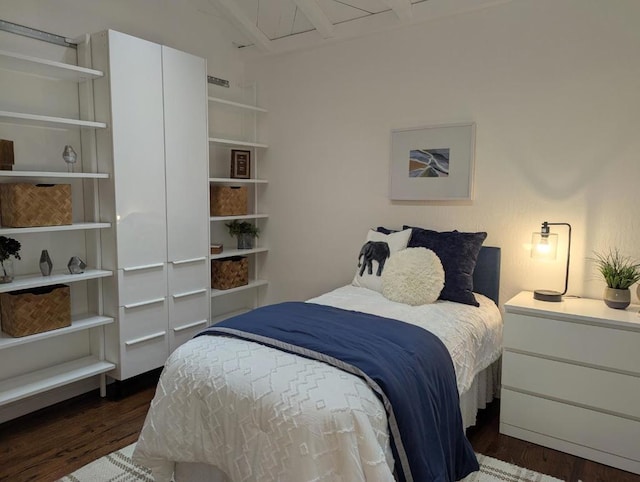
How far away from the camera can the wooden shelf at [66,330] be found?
95.2 inches

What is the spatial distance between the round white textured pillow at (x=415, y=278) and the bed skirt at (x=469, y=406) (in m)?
0.53

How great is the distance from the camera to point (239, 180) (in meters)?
3.68

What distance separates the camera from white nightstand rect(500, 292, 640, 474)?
84.7 inches

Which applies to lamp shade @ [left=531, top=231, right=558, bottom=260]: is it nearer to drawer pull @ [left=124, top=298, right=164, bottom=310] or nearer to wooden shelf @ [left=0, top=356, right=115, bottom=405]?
drawer pull @ [left=124, top=298, right=164, bottom=310]

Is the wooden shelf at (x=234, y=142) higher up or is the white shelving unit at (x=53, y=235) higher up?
the wooden shelf at (x=234, y=142)

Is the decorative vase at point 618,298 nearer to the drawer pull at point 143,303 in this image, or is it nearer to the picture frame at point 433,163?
the picture frame at point 433,163

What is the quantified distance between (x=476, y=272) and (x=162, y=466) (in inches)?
82.5

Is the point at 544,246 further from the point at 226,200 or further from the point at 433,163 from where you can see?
the point at 226,200

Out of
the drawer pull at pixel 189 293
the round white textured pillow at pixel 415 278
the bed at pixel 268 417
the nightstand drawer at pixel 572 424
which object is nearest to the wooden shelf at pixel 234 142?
the drawer pull at pixel 189 293

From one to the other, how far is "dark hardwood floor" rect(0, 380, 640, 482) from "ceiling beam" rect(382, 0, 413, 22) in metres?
2.62

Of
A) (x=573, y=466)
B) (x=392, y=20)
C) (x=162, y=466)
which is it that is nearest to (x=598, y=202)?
(x=573, y=466)

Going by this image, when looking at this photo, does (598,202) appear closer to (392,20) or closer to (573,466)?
(573,466)

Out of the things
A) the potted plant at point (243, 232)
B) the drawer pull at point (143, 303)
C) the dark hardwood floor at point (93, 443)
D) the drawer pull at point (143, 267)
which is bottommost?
the dark hardwood floor at point (93, 443)

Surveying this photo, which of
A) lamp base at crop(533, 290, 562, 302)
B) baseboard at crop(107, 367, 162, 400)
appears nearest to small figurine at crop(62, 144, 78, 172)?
baseboard at crop(107, 367, 162, 400)
